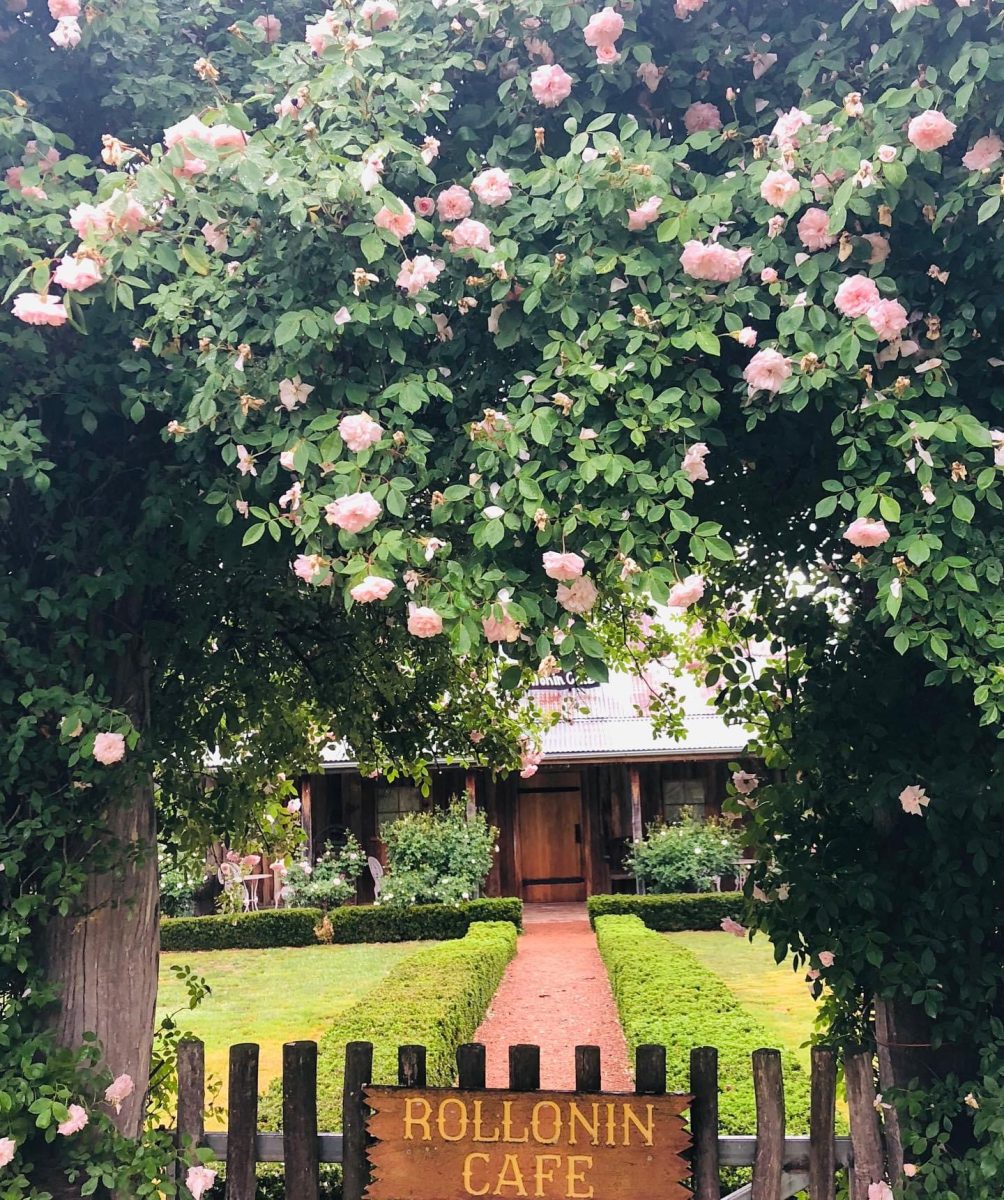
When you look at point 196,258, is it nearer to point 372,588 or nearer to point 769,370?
point 372,588

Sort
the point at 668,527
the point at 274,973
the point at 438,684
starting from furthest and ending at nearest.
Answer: the point at 274,973 → the point at 438,684 → the point at 668,527

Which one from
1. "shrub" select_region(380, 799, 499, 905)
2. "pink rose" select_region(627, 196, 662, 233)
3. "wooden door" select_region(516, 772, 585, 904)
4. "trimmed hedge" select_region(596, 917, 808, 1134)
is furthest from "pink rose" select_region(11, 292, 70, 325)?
"wooden door" select_region(516, 772, 585, 904)

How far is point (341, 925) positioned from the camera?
14195 mm

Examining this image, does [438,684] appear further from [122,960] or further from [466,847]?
[466,847]

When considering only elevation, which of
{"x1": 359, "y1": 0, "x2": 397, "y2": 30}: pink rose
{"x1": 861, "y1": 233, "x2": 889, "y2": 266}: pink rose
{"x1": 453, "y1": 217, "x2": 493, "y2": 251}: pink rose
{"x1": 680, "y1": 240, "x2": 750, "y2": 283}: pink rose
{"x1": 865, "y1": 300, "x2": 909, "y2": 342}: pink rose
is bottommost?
{"x1": 865, "y1": 300, "x2": 909, "y2": 342}: pink rose

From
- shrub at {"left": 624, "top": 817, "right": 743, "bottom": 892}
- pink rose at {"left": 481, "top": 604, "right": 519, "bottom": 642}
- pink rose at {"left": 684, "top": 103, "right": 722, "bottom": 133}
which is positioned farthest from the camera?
shrub at {"left": 624, "top": 817, "right": 743, "bottom": 892}

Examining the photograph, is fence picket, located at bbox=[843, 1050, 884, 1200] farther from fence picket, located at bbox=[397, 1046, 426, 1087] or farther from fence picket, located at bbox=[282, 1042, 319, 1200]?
fence picket, located at bbox=[282, 1042, 319, 1200]

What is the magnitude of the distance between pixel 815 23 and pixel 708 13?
9.6 inches

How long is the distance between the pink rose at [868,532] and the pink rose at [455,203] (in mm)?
1093

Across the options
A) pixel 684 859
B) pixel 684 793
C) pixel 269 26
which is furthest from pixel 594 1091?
pixel 684 793

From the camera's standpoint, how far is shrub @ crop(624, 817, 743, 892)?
585 inches

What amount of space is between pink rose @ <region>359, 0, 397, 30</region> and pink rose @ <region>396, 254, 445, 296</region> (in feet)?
1.84

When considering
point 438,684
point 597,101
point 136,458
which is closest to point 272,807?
point 438,684

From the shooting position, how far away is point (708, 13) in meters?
2.45
